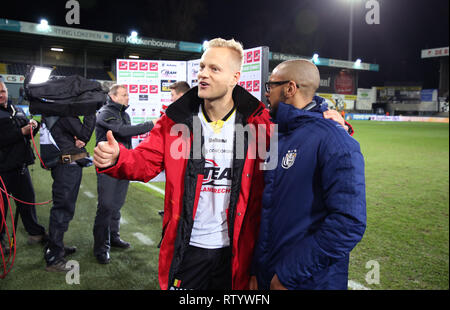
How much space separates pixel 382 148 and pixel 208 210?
48.1ft

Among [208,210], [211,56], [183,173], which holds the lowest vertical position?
[208,210]

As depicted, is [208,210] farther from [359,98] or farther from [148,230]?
[359,98]

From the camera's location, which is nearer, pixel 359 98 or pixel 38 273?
pixel 38 273

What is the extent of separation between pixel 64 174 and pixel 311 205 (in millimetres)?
3059

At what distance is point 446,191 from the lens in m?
7.67

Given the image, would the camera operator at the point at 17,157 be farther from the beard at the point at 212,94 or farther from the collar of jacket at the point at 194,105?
the beard at the point at 212,94

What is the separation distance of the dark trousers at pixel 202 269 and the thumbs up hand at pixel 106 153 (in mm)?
690

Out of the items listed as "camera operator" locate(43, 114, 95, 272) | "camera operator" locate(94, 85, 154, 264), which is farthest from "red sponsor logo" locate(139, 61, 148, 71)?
"camera operator" locate(43, 114, 95, 272)

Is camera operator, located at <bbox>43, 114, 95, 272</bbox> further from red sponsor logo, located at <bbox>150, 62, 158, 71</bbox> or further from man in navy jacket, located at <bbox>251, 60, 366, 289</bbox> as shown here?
red sponsor logo, located at <bbox>150, 62, 158, 71</bbox>

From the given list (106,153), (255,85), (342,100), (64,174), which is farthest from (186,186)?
(342,100)

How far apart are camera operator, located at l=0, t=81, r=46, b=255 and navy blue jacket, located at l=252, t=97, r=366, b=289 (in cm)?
334

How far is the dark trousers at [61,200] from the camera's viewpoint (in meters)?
3.71
